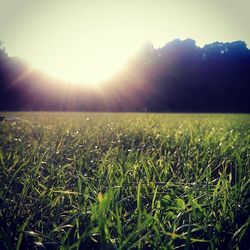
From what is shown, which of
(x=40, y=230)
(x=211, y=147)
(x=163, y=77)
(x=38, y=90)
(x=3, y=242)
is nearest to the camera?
(x=3, y=242)

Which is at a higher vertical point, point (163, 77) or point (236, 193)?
point (163, 77)

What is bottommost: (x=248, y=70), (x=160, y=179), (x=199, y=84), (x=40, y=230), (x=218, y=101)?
(x=40, y=230)

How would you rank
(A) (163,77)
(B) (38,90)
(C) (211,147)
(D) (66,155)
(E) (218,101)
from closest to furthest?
(D) (66,155), (C) (211,147), (B) (38,90), (E) (218,101), (A) (163,77)

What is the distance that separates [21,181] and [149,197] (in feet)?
2.10

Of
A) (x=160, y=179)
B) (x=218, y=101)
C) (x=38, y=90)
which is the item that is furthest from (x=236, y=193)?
(x=218, y=101)

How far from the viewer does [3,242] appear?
813mm

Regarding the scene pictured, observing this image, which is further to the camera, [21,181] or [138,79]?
[138,79]

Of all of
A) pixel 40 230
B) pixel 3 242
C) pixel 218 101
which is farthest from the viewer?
pixel 218 101

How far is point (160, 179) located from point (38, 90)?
102 ft

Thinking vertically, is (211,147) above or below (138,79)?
below

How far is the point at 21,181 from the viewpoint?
1.32 m

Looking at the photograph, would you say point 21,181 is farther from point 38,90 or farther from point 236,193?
point 38,90

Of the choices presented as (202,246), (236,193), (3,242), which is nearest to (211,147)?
(236,193)

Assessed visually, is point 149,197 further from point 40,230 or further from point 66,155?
point 66,155
